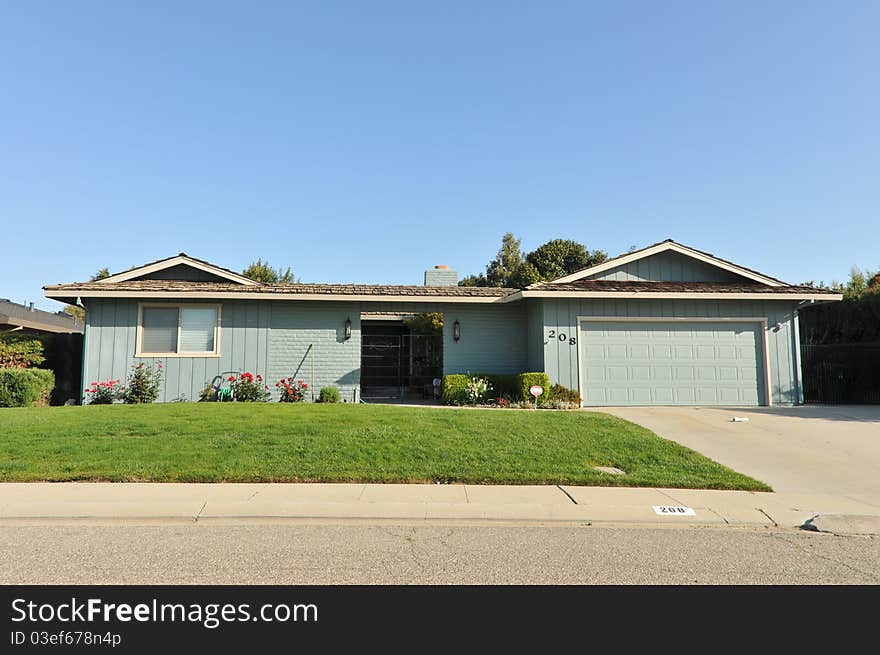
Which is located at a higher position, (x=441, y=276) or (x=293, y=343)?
(x=441, y=276)

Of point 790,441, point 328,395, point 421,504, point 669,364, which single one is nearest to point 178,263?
point 328,395

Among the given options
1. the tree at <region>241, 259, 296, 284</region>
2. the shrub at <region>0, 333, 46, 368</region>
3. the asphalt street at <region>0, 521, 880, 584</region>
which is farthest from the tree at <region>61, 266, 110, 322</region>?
the asphalt street at <region>0, 521, 880, 584</region>

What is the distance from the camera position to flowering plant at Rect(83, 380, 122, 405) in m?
13.9

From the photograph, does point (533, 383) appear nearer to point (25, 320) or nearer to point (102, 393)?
point (102, 393)

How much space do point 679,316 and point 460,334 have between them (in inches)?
241

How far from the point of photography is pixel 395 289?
1545cm

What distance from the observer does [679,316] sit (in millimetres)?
14875

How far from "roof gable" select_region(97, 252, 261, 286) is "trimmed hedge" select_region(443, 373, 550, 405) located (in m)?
6.17
